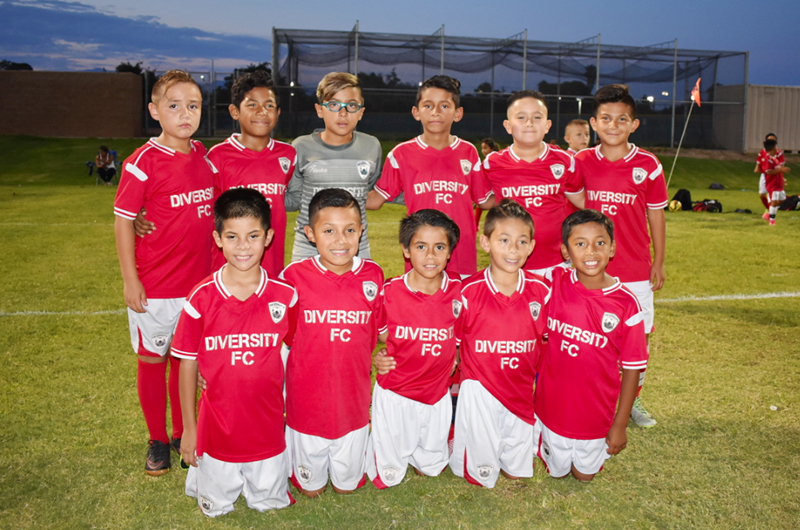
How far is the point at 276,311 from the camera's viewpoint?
2.83m

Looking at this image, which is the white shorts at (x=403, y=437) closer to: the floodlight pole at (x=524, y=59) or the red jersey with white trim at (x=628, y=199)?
the red jersey with white trim at (x=628, y=199)

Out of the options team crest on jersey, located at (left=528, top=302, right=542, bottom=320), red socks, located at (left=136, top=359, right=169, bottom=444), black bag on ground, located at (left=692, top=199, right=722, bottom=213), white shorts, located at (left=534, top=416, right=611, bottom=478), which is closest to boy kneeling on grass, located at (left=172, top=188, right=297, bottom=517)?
red socks, located at (left=136, top=359, right=169, bottom=444)

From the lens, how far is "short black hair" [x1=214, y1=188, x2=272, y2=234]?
281 centimetres

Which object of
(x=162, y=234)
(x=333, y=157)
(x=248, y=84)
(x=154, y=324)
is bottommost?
(x=154, y=324)

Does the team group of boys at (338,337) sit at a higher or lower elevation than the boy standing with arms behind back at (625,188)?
lower

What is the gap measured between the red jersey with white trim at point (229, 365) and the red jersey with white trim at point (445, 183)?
1.30 m

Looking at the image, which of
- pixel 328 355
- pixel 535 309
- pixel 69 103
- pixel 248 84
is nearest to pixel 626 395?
pixel 535 309

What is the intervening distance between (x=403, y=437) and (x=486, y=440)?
0.42m

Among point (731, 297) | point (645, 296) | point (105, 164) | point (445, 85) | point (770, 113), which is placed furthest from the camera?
point (770, 113)

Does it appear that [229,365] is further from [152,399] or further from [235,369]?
[152,399]

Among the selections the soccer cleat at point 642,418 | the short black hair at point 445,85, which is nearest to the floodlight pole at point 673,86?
the soccer cleat at point 642,418

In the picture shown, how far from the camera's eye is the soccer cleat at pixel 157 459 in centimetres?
311

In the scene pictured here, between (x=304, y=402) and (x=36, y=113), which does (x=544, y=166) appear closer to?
(x=304, y=402)

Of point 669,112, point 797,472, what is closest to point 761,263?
point 797,472
